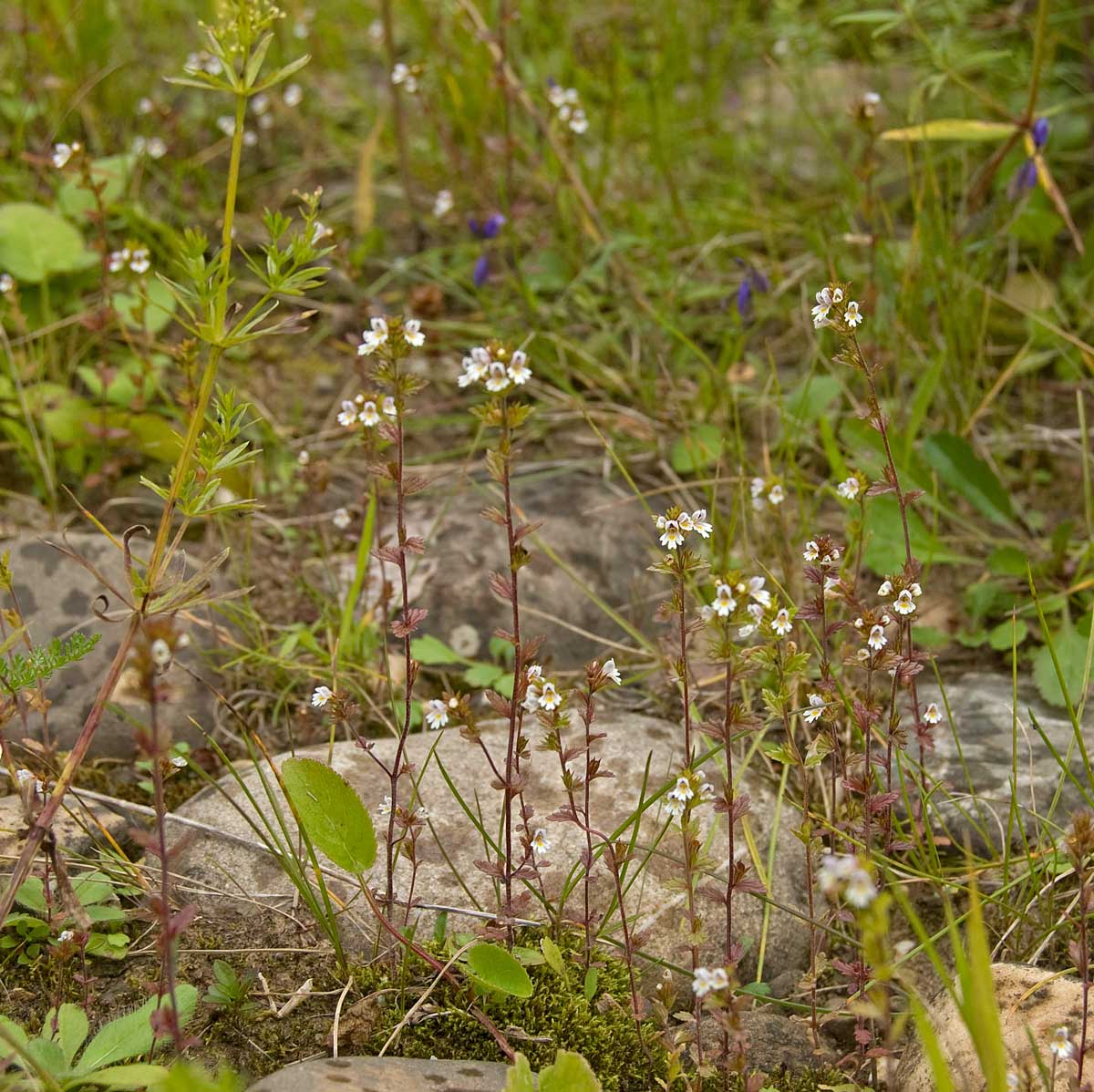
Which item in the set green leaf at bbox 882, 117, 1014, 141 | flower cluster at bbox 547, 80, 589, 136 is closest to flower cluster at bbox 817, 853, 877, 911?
green leaf at bbox 882, 117, 1014, 141

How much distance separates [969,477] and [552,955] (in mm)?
1769

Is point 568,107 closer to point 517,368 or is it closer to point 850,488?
point 850,488

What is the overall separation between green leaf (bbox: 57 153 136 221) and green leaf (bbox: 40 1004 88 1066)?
8.32 ft

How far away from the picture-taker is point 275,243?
6.31ft

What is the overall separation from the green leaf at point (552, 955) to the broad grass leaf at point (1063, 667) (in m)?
1.33

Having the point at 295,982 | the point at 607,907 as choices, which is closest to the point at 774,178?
the point at 607,907

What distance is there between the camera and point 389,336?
1.81 m

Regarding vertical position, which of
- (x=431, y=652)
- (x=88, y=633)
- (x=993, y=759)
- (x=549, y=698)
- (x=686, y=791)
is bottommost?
(x=993, y=759)

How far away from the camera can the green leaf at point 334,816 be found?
2031mm

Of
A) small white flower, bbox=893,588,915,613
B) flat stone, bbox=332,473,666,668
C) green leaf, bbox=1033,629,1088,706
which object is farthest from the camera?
flat stone, bbox=332,473,666,668

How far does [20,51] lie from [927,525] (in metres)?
3.56

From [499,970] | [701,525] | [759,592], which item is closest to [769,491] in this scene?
[701,525]

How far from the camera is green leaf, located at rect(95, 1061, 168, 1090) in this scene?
64.2 inches

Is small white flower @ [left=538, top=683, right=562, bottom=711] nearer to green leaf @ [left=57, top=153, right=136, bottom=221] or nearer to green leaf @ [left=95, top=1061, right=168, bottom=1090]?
green leaf @ [left=95, top=1061, right=168, bottom=1090]
